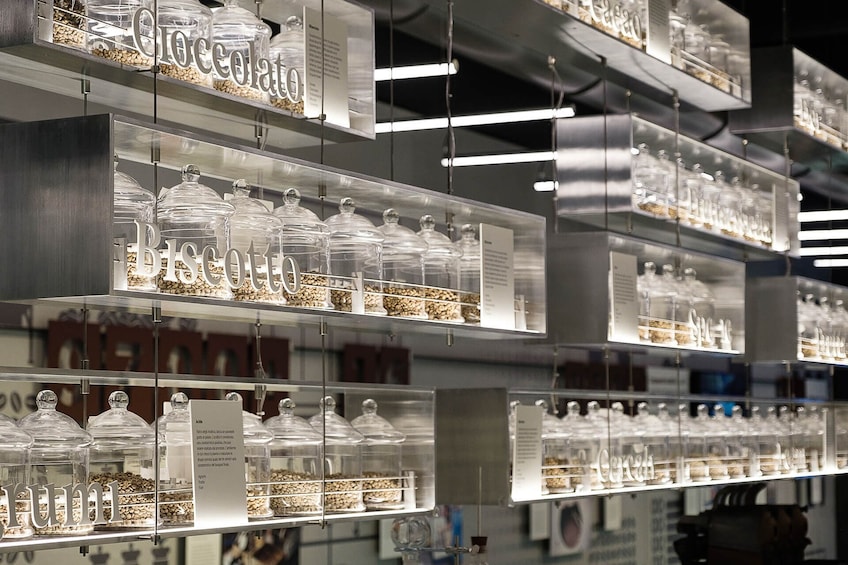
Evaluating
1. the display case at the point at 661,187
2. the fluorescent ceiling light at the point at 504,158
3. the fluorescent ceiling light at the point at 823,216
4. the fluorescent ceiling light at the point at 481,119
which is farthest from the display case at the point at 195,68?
the fluorescent ceiling light at the point at 823,216

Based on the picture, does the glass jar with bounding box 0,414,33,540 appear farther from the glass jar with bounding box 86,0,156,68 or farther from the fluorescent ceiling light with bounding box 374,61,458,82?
the fluorescent ceiling light with bounding box 374,61,458,82

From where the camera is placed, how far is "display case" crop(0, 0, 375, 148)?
2.63m

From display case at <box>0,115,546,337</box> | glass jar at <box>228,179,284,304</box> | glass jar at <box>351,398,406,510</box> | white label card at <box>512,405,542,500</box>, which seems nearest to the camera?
display case at <box>0,115,546,337</box>

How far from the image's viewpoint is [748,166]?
19.5 ft

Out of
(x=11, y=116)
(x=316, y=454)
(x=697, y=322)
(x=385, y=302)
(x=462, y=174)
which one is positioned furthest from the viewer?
(x=697, y=322)

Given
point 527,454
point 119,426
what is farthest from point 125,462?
point 527,454

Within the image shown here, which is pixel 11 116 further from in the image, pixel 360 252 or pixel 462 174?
pixel 462 174

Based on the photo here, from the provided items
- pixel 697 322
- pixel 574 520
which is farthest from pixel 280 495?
pixel 574 520

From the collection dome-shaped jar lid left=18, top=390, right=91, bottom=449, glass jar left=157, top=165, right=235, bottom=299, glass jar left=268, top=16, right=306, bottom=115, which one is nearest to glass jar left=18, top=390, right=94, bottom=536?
dome-shaped jar lid left=18, top=390, right=91, bottom=449

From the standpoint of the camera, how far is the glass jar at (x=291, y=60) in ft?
10.5

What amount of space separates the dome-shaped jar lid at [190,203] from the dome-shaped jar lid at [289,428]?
1.85 feet

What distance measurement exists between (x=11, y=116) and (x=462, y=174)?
2.19 metres

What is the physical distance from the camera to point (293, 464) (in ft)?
10.5

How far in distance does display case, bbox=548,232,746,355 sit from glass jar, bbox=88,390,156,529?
2219mm
